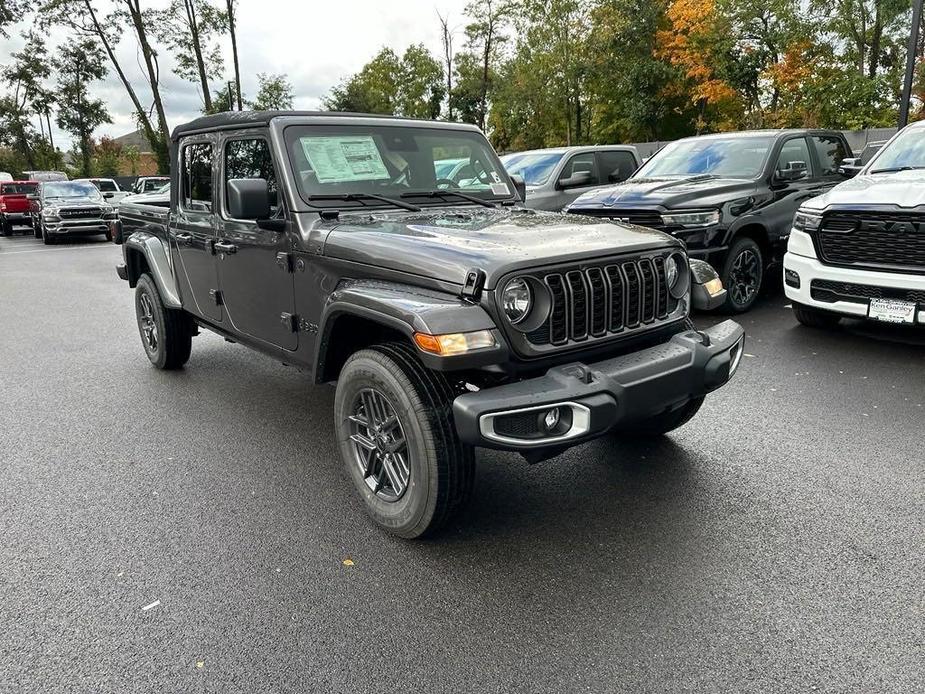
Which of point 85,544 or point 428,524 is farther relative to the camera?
point 85,544

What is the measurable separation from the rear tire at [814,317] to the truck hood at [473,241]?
3867 millimetres

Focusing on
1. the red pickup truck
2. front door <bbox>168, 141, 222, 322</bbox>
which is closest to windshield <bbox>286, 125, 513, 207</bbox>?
front door <bbox>168, 141, 222, 322</bbox>

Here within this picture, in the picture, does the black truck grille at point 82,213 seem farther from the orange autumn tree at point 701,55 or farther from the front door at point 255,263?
the orange autumn tree at point 701,55

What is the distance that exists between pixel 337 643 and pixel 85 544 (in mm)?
1493

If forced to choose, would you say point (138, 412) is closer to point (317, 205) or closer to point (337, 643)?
point (317, 205)

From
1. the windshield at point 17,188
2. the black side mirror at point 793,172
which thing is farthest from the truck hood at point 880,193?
the windshield at point 17,188

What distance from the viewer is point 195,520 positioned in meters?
3.44

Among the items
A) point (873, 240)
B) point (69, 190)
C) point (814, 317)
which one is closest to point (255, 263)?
point (873, 240)

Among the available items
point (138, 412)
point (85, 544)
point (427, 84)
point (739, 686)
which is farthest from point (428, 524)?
point (427, 84)

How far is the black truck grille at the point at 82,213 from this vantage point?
19853 millimetres

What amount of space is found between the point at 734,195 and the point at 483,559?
5.75 meters

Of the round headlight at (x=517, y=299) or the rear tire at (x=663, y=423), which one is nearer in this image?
the round headlight at (x=517, y=299)

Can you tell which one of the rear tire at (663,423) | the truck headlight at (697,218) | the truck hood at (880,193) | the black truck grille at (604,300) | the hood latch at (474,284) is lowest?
the rear tire at (663,423)

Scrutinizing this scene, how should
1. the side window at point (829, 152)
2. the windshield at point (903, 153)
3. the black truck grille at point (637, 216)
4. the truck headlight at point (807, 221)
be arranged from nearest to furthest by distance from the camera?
1. the truck headlight at point (807, 221)
2. the windshield at point (903, 153)
3. the black truck grille at point (637, 216)
4. the side window at point (829, 152)
